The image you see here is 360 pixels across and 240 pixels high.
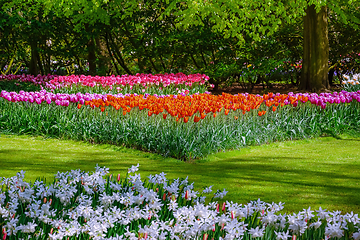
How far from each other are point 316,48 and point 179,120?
871 centimetres

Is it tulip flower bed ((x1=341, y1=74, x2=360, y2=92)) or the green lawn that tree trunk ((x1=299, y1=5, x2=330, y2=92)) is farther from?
the green lawn

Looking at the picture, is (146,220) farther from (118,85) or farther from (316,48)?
(316,48)

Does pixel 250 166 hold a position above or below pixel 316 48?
below

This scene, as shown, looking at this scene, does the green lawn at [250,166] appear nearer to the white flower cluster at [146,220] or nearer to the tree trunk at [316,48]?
the white flower cluster at [146,220]

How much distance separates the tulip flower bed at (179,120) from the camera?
7496 mm

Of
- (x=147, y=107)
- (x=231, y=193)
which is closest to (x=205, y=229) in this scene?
(x=231, y=193)

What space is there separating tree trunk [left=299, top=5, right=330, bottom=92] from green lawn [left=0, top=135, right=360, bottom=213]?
620 cm

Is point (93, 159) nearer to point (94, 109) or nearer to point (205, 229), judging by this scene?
point (94, 109)

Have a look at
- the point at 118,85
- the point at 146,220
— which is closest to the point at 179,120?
the point at 146,220

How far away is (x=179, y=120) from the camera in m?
7.68

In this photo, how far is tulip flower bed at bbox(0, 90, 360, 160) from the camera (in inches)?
295

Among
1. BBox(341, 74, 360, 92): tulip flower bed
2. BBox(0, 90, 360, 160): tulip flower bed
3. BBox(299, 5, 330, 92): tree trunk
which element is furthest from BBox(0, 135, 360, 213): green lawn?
BBox(299, 5, 330, 92): tree trunk

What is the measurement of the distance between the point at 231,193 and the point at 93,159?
2.72 m

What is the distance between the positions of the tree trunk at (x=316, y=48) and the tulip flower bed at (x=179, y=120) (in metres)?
4.32
